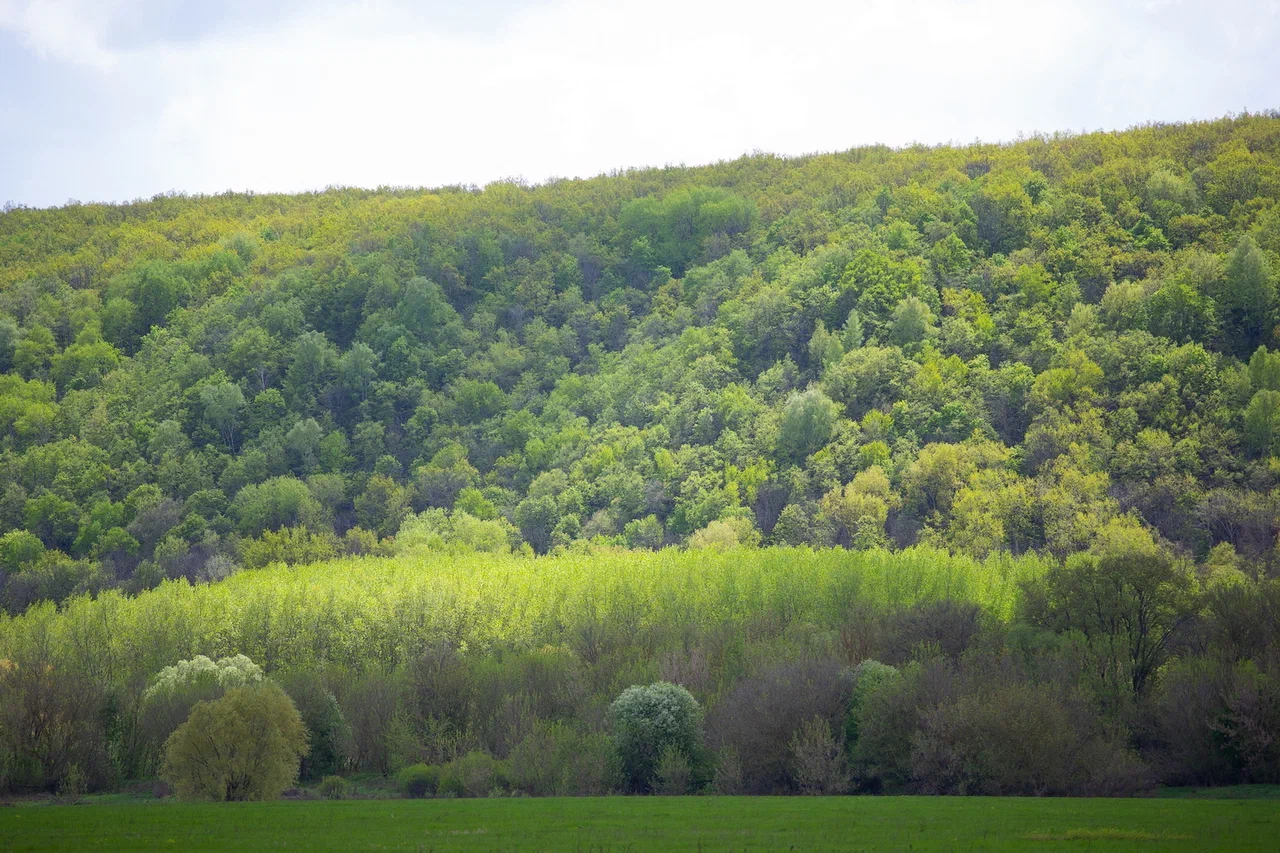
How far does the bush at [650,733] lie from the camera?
57.6 meters

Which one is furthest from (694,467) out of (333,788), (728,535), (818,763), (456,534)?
(818,763)

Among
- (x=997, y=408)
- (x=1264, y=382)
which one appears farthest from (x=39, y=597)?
(x=1264, y=382)

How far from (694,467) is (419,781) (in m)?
71.2

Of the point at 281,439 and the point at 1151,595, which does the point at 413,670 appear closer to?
the point at 1151,595

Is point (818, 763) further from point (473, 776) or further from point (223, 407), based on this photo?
point (223, 407)

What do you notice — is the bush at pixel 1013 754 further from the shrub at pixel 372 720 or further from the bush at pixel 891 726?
the shrub at pixel 372 720

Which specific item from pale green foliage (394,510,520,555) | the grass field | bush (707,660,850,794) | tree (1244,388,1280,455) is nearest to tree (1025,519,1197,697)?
bush (707,660,850,794)

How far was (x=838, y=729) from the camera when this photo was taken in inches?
2288

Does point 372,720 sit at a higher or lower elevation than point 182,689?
lower

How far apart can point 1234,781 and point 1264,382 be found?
66.3 meters

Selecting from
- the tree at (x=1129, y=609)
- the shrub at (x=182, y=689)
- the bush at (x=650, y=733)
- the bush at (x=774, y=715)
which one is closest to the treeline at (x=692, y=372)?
the tree at (x=1129, y=609)

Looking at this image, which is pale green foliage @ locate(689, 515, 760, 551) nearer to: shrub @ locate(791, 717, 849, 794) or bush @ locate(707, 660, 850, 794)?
bush @ locate(707, 660, 850, 794)

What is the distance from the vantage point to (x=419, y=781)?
61.3 metres

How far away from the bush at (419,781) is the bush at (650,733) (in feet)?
30.2
